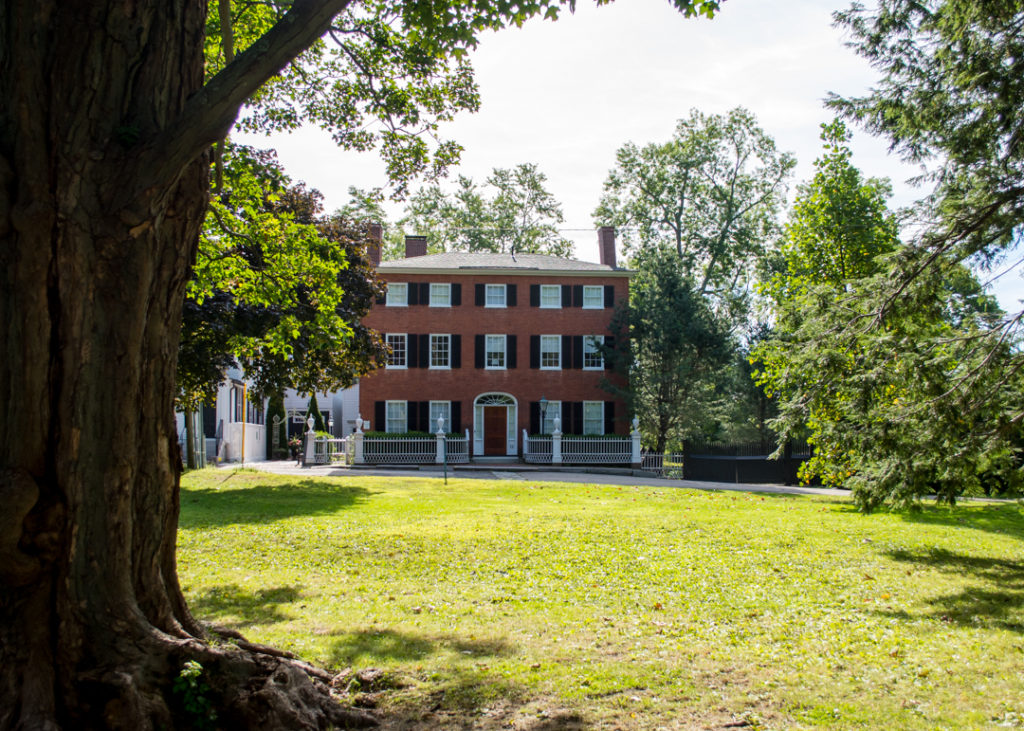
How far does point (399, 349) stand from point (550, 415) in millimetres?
6811

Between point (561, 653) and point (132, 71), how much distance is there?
4416mm

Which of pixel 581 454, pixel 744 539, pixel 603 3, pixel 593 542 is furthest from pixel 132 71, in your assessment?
pixel 581 454

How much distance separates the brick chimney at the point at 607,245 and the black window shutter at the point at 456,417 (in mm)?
9319

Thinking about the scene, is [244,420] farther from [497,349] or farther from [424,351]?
[497,349]

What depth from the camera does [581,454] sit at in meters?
31.8

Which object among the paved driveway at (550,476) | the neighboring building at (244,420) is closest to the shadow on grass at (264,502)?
the paved driveway at (550,476)

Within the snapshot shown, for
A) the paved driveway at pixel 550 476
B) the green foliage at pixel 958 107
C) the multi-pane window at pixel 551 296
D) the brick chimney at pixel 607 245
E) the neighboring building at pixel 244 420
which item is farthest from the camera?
the brick chimney at pixel 607 245

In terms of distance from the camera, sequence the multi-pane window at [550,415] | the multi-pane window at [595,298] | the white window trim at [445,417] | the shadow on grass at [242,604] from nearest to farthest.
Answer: the shadow on grass at [242,604] < the white window trim at [445,417] < the multi-pane window at [550,415] < the multi-pane window at [595,298]

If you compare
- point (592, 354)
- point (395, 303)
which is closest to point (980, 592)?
point (592, 354)

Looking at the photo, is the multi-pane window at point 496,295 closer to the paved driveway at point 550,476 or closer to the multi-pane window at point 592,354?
the multi-pane window at point 592,354

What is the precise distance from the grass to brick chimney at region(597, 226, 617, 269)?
23.5 m

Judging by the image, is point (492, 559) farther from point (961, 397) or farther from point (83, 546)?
point (83, 546)

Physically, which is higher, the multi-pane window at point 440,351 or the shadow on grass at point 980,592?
the multi-pane window at point 440,351

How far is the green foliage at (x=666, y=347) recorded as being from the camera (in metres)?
33.0
